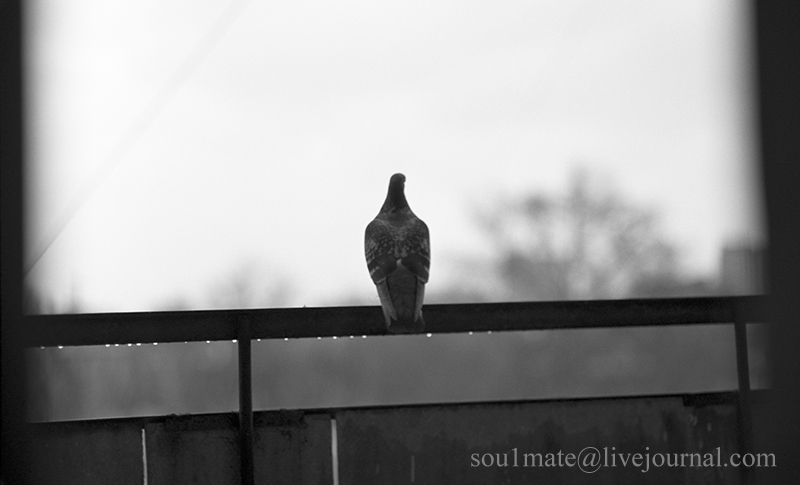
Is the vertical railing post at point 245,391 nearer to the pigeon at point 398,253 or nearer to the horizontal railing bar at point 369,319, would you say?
the horizontal railing bar at point 369,319

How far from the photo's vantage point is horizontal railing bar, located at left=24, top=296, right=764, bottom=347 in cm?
247

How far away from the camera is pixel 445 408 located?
108 inches

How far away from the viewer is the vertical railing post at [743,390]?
273 cm

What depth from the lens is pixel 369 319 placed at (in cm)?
282

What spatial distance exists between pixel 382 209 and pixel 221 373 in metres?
1.94

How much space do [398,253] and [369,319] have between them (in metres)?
1.42

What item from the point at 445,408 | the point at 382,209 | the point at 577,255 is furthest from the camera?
the point at 577,255

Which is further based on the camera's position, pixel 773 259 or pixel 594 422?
pixel 594 422

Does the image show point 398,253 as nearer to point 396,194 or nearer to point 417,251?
point 417,251

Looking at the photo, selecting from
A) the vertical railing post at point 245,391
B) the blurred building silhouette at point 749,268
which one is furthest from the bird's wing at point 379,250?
the blurred building silhouette at point 749,268

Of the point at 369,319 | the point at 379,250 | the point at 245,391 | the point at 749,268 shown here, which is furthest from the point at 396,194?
the point at 749,268

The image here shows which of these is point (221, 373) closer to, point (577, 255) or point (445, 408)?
point (445, 408)

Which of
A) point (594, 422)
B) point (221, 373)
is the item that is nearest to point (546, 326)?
point (594, 422)

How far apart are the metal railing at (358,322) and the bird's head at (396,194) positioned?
1.90 m
